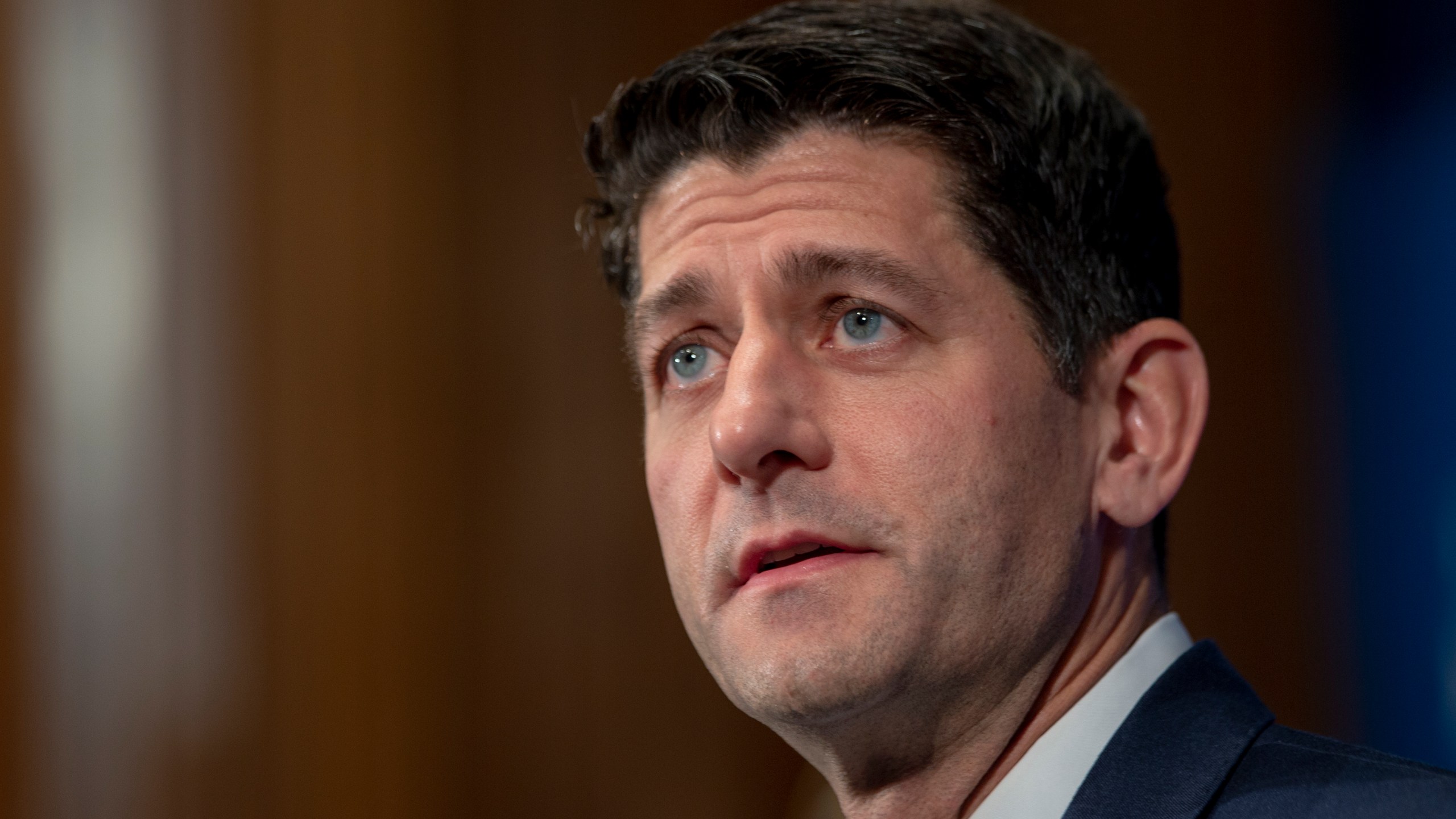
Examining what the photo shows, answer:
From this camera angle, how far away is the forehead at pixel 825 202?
1439mm

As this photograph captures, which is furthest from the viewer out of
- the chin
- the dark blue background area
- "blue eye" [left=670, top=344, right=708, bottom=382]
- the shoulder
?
the dark blue background area

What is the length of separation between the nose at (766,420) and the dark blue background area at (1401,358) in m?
2.93

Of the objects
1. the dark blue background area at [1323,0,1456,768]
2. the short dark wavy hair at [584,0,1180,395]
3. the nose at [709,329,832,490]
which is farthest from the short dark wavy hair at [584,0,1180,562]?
the dark blue background area at [1323,0,1456,768]

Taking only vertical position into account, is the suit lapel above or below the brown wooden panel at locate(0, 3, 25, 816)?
below

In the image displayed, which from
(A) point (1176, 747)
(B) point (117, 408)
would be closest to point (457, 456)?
(B) point (117, 408)

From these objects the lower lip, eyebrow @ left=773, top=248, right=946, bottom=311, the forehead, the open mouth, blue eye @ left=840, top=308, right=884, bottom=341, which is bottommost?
the lower lip

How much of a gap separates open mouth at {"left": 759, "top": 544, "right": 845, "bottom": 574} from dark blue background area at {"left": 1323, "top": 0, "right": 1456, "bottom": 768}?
9.60 ft

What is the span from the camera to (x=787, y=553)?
1366 millimetres

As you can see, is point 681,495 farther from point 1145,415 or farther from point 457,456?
point 457,456

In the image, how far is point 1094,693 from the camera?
1.42 metres

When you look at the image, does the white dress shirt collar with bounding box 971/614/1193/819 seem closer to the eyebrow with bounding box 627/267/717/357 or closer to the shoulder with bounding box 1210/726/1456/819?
the shoulder with bounding box 1210/726/1456/819

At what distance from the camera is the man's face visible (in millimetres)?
1327

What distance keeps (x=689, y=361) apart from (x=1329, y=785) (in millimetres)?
Answer: 810

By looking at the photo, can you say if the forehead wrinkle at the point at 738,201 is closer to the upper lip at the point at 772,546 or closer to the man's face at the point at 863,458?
the man's face at the point at 863,458
